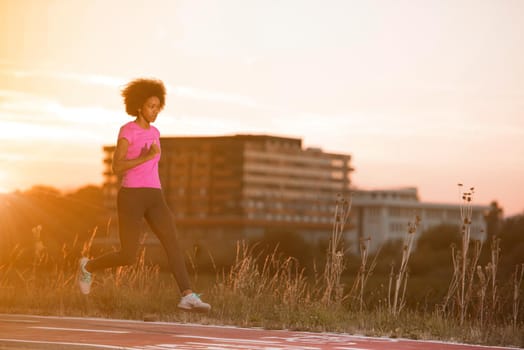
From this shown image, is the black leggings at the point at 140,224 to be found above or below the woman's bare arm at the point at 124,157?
below

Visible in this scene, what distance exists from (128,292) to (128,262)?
2910mm

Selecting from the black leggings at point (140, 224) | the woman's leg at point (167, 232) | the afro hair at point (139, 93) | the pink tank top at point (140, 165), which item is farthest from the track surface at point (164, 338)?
the afro hair at point (139, 93)

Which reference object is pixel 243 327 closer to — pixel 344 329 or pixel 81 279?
pixel 344 329

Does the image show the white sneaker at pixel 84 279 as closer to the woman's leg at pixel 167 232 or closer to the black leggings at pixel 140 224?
the black leggings at pixel 140 224

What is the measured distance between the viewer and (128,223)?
10891 millimetres

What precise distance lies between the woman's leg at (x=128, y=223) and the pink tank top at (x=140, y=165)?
96 mm

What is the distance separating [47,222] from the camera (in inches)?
5418

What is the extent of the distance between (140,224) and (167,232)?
1.03 ft

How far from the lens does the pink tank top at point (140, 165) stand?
35.3ft

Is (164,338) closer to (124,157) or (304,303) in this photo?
(124,157)

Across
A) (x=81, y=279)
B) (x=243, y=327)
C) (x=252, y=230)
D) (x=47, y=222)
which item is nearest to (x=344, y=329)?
(x=243, y=327)

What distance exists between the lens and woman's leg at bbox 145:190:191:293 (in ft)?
35.8

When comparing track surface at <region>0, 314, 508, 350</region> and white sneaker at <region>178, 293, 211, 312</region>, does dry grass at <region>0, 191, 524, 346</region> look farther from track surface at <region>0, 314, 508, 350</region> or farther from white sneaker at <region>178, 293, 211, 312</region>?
white sneaker at <region>178, 293, 211, 312</region>

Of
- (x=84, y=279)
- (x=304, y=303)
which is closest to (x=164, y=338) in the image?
(x=84, y=279)
